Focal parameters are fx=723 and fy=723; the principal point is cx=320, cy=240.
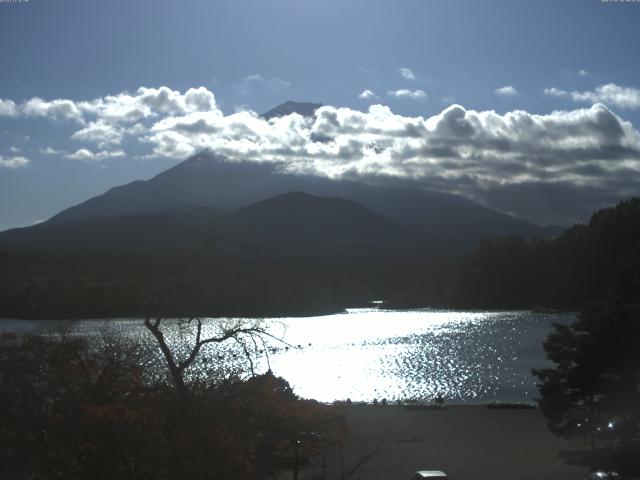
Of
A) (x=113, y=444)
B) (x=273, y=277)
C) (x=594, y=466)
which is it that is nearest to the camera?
(x=113, y=444)

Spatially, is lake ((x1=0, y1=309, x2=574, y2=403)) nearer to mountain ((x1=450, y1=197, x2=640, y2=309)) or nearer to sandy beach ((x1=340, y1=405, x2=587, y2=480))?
sandy beach ((x1=340, y1=405, x2=587, y2=480))

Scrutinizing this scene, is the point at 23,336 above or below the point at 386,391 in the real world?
above

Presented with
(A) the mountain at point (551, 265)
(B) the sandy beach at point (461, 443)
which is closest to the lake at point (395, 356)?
(B) the sandy beach at point (461, 443)

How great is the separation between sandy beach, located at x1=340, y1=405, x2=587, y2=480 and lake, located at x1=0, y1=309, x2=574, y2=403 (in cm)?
482

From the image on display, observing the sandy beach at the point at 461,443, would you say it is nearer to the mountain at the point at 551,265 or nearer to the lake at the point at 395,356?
the lake at the point at 395,356


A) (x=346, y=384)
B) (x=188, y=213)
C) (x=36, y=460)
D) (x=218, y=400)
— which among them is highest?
(x=188, y=213)

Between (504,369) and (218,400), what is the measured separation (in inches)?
1616

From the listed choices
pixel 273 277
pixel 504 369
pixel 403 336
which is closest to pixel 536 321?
pixel 403 336

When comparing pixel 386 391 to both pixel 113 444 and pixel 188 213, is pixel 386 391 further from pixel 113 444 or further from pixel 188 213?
pixel 188 213

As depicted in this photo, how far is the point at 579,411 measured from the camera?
20484 millimetres

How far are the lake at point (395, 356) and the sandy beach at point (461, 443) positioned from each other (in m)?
4.82

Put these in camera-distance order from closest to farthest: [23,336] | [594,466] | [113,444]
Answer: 1. [113,444]
2. [23,336]
3. [594,466]

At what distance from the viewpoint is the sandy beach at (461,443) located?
67.2 feet

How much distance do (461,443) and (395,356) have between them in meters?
34.2
